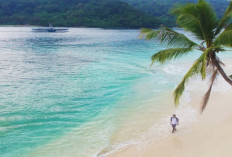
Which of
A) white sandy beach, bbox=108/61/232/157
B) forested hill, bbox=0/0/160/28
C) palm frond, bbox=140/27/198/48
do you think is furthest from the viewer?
forested hill, bbox=0/0/160/28

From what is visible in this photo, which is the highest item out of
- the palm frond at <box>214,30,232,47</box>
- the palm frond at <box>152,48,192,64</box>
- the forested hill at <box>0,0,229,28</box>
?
the forested hill at <box>0,0,229,28</box>

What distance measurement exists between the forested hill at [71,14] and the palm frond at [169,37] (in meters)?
132

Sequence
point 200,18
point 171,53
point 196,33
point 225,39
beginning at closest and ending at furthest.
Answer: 1. point 225,39
2. point 200,18
3. point 171,53
4. point 196,33

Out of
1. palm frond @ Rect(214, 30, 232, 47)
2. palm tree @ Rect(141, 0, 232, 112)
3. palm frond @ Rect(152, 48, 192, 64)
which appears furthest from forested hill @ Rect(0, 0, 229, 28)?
palm frond @ Rect(214, 30, 232, 47)

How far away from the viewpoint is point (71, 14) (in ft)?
529

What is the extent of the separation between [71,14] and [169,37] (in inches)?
6328

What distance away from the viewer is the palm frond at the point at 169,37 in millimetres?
8516

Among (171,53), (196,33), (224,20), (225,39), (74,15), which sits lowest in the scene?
(171,53)

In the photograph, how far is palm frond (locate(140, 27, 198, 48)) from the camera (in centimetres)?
852

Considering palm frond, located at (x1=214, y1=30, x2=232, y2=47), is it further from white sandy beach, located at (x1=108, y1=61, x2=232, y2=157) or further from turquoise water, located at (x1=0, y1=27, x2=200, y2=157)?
turquoise water, located at (x1=0, y1=27, x2=200, y2=157)

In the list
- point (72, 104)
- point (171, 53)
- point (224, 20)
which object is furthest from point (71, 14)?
point (224, 20)

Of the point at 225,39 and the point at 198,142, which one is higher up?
the point at 225,39

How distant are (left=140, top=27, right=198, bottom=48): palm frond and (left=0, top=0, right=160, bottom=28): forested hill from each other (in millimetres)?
132470

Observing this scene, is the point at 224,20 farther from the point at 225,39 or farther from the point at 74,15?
the point at 74,15
